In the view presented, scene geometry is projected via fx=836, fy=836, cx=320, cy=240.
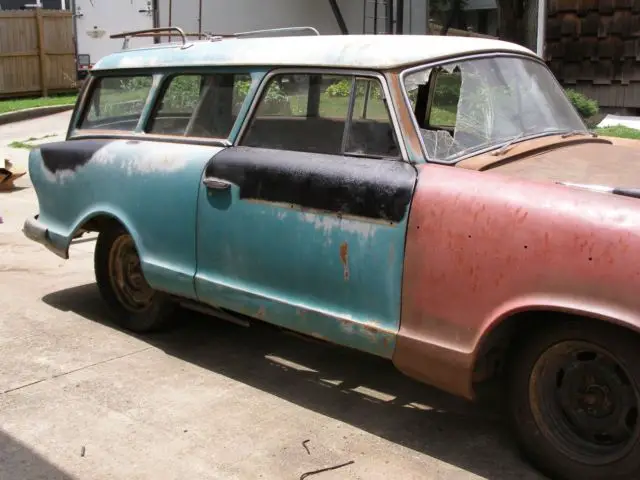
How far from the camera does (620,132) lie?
35.0 feet

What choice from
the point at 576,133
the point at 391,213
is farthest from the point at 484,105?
the point at 391,213

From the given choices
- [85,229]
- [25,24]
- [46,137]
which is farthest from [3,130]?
[85,229]

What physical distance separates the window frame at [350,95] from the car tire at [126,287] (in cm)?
121

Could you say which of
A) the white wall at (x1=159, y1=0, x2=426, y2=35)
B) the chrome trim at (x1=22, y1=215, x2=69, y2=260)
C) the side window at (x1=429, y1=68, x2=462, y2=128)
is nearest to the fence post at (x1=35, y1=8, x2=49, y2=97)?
the white wall at (x1=159, y1=0, x2=426, y2=35)

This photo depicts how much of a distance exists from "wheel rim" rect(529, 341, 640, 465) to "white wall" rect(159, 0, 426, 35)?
50.9 ft

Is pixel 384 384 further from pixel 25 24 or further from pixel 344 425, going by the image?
pixel 25 24

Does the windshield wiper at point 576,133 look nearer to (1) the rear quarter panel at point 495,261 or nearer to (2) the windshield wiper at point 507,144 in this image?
(2) the windshield wiper at point 507,144

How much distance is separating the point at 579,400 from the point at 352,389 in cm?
140

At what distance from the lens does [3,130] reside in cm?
1530

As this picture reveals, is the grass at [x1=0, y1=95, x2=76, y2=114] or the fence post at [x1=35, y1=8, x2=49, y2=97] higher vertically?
the fence post at [x1=35, y1=8, x2=49, y2=97]

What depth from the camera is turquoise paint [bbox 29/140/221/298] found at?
4668 millimetres

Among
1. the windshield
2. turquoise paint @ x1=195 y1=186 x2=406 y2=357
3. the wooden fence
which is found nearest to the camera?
turquoise paint @ x1=195 y1=186 x2=406 y2=357

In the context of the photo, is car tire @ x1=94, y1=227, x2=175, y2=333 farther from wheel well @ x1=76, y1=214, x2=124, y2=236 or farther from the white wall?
the white wall

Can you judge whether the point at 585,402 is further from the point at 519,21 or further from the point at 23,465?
the point at 519,21
